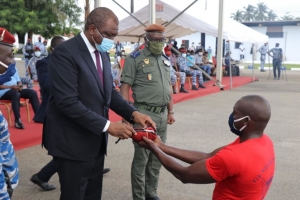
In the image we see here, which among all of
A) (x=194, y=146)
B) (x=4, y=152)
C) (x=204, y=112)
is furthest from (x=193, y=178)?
(x=204, y=112)

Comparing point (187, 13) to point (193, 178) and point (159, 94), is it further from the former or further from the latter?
point (193, 178)

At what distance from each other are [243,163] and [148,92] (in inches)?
82.2

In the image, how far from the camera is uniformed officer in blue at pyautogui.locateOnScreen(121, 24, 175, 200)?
4.12 metres

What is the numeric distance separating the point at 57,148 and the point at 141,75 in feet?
5.41

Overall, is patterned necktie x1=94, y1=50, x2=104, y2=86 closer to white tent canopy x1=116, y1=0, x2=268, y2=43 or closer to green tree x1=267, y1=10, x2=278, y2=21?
white tent canopy x1=116, y1=0, x2=268, y2=43

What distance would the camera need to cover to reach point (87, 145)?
2.83m

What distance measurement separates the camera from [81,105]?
8.72 feet

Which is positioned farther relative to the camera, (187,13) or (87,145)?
(187,13)

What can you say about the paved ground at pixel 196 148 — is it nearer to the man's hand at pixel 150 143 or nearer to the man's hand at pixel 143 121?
the man's hand at pixel 143 121

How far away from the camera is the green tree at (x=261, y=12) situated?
101 meters

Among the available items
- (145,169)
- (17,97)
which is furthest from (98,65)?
(17,97)

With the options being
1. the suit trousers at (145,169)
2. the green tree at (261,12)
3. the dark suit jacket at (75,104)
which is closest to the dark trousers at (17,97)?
the suit trousers at (145,169)

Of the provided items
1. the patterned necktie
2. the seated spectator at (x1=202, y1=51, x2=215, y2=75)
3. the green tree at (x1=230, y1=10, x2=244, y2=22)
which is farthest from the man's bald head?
the green tree at (x1=230, y1=10, x2=244, y2=22)

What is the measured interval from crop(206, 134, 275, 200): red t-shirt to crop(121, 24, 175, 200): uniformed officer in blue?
6.06 ft
